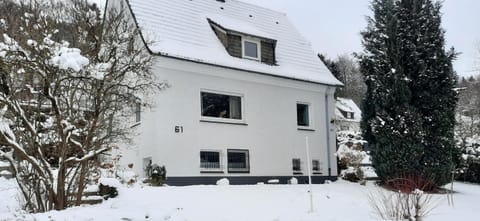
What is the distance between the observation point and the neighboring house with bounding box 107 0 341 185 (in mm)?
17297

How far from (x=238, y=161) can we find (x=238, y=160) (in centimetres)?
4

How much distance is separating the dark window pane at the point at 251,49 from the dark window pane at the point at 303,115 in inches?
125

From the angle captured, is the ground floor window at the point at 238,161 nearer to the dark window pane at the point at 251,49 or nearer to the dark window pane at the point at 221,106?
the dark window pane at the point at 221,106

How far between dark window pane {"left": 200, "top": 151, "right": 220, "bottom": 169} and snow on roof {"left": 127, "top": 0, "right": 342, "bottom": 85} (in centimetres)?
342

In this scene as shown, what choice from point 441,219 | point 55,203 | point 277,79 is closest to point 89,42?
point 55,203

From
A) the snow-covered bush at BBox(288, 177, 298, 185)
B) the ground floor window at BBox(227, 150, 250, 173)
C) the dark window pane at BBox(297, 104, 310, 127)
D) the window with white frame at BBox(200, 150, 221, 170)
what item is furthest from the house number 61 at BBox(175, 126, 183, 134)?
the dark window pane at BBox(297, 104, 310, 127)

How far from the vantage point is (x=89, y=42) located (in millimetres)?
10867

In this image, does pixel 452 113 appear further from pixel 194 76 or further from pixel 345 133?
pixel 345 133

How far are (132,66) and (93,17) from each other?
1.49 metres

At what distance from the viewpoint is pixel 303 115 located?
22.0 metres

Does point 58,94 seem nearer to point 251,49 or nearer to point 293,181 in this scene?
point 251,49

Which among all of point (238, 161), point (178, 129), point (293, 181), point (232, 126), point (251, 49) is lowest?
point (293, 181)

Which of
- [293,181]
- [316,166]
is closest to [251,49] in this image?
[293,181]

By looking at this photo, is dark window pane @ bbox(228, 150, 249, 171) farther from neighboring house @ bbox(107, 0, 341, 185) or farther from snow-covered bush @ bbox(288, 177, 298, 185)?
snow-covered bush @ bbox(288, 177, 298, 185)
